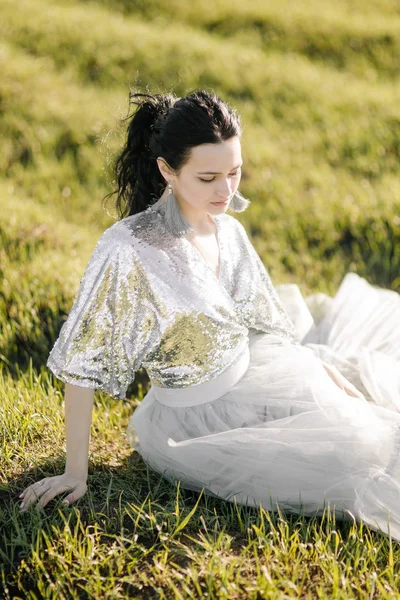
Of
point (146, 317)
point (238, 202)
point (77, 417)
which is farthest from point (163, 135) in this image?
point (77, 417)

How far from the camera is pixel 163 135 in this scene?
2.47 meters

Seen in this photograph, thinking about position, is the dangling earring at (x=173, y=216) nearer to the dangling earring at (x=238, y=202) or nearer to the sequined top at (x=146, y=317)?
the sequined top at (x=146, y=317)

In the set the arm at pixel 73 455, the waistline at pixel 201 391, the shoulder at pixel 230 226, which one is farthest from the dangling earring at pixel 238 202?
the arm at pixel 73 455

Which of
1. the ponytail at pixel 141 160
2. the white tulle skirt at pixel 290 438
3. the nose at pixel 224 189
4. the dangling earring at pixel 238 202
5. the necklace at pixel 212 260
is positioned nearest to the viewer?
the white tulle skirt at pixel 290 438

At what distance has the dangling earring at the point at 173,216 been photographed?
2.56m

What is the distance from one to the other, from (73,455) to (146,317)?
1.85 feet

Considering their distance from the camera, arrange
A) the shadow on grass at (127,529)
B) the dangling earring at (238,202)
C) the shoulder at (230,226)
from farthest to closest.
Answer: the shoulder at (230,226) < the dangling earring at (238,202) < the shadow on grass at (127,529)

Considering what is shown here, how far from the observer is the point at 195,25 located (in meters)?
8.30

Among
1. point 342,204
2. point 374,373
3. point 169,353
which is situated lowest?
point 374,373

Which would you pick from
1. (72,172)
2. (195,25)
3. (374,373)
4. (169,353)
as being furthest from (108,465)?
(195,25)

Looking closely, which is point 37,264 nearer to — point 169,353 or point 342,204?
point 169,353

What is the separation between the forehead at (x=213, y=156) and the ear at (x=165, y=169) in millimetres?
105

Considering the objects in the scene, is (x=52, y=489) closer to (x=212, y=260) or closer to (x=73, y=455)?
(x=73, y=455)

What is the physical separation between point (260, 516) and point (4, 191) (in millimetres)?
3533
